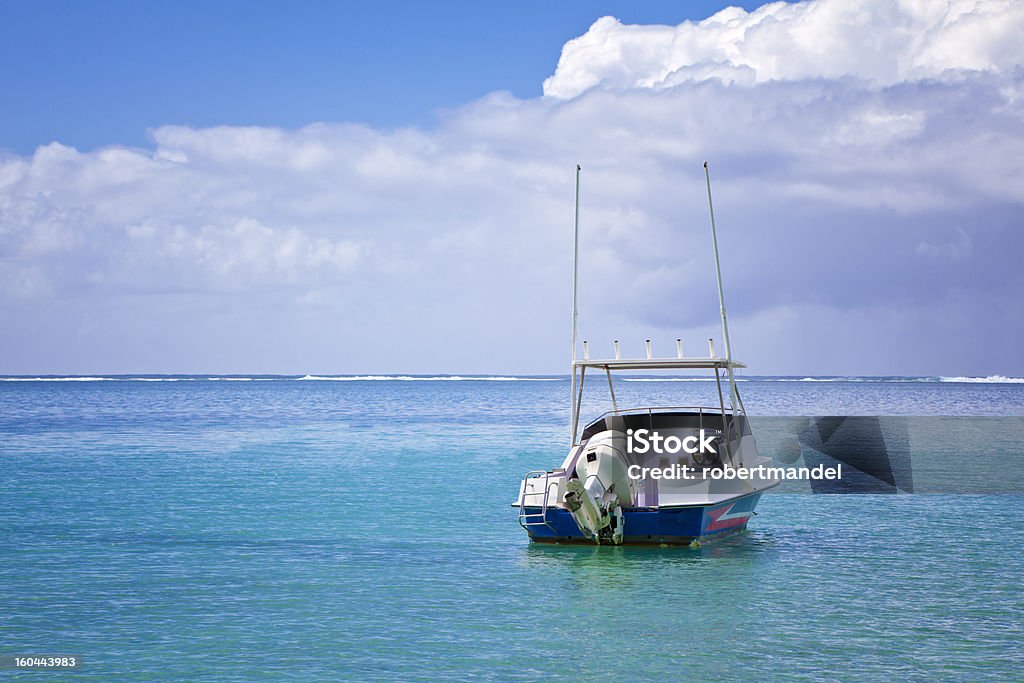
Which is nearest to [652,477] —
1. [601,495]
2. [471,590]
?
[601,495]

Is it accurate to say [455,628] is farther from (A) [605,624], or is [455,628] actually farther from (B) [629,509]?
(B) [629,509]

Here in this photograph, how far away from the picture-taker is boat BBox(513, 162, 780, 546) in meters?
21.9

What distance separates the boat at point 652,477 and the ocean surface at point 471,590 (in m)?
0.62

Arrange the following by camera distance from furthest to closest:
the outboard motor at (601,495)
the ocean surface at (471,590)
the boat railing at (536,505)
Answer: the boat railing at (536,505), the outboard motor at (601,495), the ocean surface at (471,590)

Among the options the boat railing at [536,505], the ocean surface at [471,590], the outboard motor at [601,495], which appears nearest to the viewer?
the ocean surface at [471,590]

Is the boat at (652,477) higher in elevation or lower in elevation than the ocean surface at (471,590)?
higher

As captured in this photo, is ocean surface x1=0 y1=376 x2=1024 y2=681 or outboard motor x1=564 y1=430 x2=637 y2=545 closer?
ocean surface x1=0 y1=376 x2=1024 y2=681

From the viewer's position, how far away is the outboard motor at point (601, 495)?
21.7 metres

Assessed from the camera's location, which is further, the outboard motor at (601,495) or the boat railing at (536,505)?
the boat railing at (536,505)

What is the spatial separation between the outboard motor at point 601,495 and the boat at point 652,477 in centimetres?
2

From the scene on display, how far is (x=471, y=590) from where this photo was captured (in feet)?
63.5

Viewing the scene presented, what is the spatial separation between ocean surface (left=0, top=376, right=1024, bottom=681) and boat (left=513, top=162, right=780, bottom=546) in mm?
615

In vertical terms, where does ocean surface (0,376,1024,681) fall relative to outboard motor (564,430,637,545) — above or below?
below

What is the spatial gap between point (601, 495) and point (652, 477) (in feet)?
4.85
